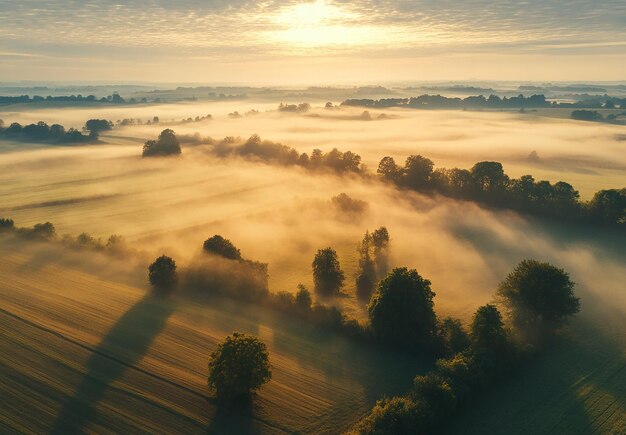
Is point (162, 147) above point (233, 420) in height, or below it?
above

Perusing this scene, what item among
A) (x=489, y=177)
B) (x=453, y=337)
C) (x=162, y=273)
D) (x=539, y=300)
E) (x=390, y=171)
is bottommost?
(x=453, y=337)

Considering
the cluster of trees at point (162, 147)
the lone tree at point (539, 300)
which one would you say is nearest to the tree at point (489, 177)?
the lone tree at point (539, 300)

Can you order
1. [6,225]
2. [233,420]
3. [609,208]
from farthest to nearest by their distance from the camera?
[609,208]
[6,225]
[233,420]

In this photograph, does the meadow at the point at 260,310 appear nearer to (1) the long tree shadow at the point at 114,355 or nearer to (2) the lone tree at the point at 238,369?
(1) the long tree shadow at the point at 114,355

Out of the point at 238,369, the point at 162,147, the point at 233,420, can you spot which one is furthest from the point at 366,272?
the point at 162,147

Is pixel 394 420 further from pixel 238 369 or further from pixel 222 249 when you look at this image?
pixel 222 249

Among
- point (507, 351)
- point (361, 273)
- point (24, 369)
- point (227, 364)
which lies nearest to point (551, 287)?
point (507, 351)

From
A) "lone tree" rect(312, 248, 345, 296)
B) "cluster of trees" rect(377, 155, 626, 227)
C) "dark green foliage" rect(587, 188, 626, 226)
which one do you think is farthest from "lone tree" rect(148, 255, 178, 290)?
"dark green foliage" rect(587, 188, 626, 226)
